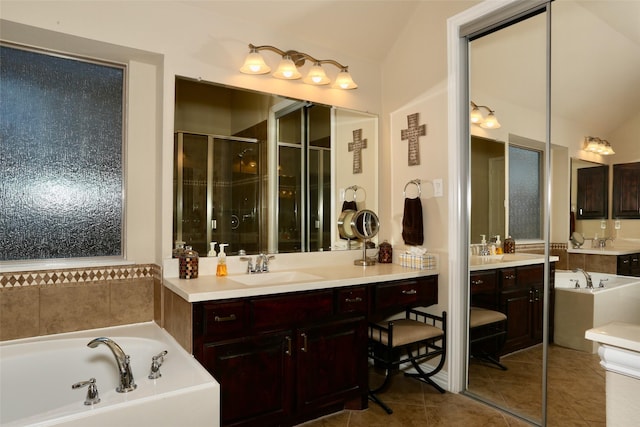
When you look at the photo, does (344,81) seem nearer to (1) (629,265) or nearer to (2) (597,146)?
(2) (597,146)

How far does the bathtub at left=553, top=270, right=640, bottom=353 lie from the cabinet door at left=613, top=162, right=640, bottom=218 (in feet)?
1.07

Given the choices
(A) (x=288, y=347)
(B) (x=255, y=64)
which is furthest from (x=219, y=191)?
(A) (x=288, y=347)

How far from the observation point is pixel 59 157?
2.36m

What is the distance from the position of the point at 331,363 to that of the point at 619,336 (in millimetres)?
1695

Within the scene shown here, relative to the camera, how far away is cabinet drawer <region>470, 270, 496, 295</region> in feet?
8.62

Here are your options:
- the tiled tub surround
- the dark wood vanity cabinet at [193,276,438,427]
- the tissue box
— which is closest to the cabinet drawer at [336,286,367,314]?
the dark wood vanity cabinet at [193,276,438,427]

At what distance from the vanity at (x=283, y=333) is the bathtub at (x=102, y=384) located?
0.61 ft

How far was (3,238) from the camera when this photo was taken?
7.23ft

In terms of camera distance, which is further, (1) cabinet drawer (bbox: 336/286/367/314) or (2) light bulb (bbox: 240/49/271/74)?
(2) light bulb (bbox: 240/49/271/74)

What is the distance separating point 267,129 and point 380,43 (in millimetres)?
1179

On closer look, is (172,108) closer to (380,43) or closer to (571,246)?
(380,43)

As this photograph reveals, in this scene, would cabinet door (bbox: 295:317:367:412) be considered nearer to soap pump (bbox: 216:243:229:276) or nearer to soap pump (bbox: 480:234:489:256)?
soap pump (bbox: 216:243:229:276)

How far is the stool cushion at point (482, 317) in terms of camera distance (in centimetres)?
259

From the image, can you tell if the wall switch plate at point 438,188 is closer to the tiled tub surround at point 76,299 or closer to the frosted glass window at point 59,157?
the tiled tub surround at point 76,299
